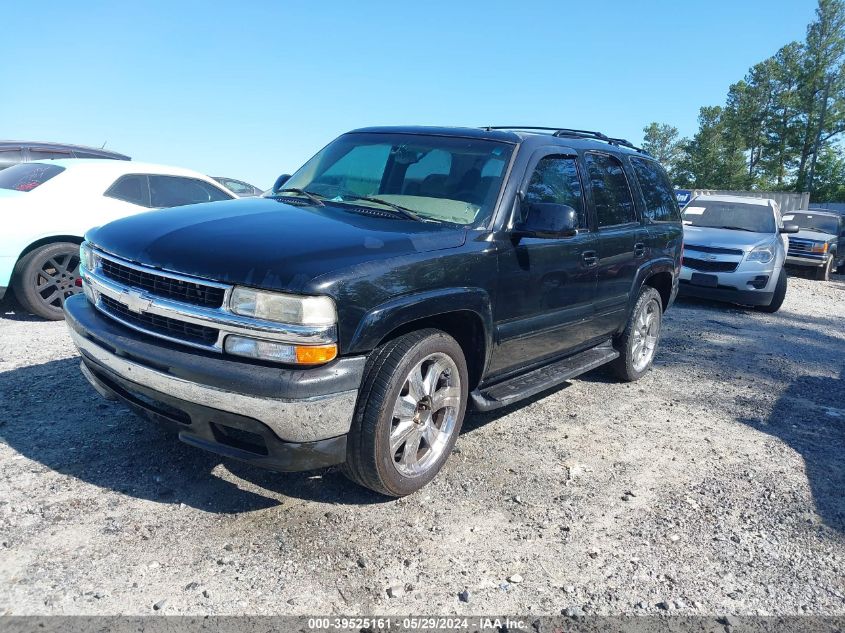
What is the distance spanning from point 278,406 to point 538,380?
2.00 metres

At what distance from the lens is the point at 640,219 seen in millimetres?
5383

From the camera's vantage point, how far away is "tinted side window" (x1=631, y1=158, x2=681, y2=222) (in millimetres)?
5594

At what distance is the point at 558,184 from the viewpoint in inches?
172

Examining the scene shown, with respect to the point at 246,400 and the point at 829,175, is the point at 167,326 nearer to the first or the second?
the point at 246,400

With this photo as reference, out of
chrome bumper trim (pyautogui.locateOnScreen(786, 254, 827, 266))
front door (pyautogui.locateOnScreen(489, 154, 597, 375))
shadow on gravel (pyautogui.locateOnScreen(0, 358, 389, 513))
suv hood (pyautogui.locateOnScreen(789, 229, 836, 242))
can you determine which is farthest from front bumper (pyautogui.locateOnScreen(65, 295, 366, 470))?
suv hood (pyautogui.locateOnScreen(789, 229, 836, 242))

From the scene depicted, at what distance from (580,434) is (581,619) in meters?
2.01

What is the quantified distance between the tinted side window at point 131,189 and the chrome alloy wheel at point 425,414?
4973 millimetres

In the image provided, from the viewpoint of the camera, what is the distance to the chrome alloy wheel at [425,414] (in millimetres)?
3261

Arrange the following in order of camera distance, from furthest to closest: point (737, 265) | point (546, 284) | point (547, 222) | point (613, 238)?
1. point (737, 265)
2. point (613, 238)
3. point (546, 284)
4. point (547, 222)

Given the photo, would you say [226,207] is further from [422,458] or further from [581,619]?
[581,619]

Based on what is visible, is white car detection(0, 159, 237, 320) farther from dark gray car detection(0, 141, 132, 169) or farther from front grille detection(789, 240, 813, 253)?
front grille detection(789, 240, 813, 253)

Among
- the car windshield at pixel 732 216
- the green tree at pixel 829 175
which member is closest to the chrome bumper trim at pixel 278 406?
the car windshield at pixel 732 216

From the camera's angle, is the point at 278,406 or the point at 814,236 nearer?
the point at 278,406

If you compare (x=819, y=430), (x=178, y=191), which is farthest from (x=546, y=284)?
(x=178, y=191)
